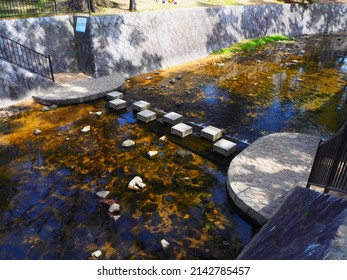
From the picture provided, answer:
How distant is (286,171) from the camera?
780 cm

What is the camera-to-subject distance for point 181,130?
1018 centimetres

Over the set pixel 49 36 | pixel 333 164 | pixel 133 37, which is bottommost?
pixel 333 164

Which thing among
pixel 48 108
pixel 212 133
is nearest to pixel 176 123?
pixel 212 133

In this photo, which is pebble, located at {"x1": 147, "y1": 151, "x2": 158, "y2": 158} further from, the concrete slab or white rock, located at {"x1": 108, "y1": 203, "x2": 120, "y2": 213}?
the concrete slab

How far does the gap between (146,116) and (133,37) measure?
7.46m

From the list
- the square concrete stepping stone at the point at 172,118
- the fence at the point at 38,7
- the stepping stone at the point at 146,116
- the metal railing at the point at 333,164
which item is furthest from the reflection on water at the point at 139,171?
the fence at the point at 38,7

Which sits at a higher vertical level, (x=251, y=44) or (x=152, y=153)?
(x=251, y=44)

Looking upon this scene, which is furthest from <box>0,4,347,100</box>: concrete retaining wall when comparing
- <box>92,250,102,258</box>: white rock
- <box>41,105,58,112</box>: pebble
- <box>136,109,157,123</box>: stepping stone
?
<box>92,250,102,258</box>: white rock

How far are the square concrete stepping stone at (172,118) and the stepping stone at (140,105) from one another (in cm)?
145

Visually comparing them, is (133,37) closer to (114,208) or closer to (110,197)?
(110,197)

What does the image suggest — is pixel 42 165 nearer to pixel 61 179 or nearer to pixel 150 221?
pixel 61 179

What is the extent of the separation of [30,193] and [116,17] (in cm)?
1176

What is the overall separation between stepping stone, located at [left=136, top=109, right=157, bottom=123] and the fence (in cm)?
721

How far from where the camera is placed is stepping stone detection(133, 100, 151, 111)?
12.1 meters
